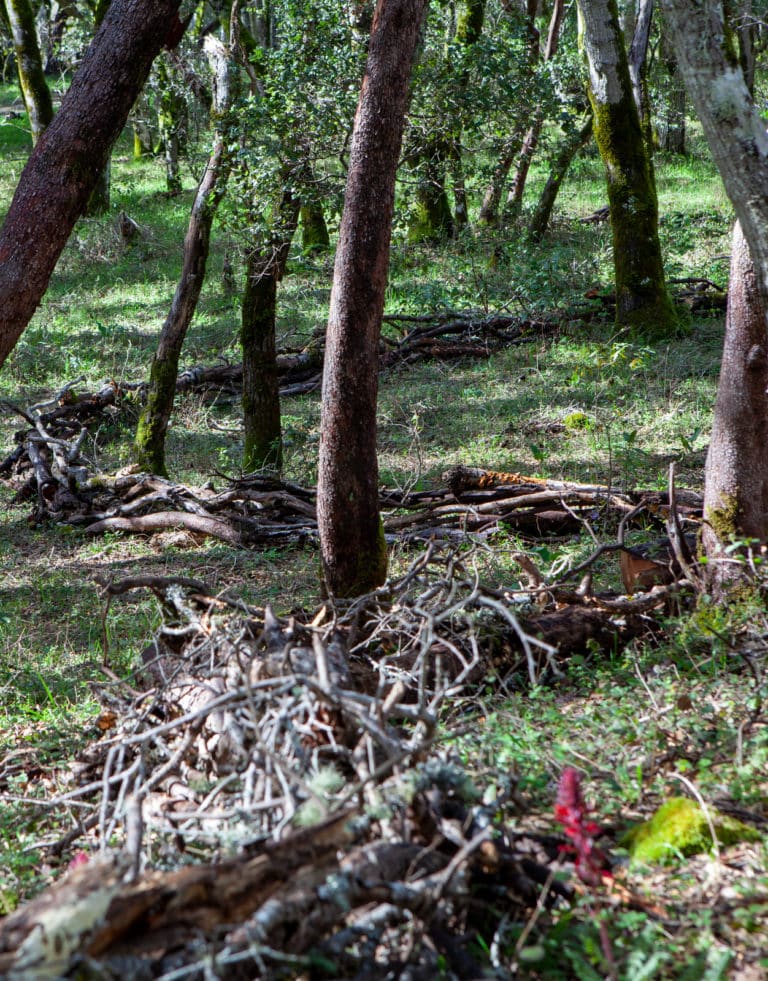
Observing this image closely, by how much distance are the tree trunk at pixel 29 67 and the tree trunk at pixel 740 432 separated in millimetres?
12887

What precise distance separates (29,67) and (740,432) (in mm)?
13873

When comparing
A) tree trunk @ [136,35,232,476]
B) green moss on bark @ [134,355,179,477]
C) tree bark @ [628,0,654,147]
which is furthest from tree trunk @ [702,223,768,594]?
tree bark @ [628,0,654,147]

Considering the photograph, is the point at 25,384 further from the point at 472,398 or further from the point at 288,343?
the point at 472,398

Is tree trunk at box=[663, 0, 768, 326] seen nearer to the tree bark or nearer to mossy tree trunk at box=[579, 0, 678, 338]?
mossy tree trunk at box=[579, 0, 678, 338]

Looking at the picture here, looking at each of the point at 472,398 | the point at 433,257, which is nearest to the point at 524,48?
the point at 472,398

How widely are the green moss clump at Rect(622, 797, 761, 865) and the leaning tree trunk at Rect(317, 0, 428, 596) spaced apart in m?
2.52

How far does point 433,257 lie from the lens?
15914 mm

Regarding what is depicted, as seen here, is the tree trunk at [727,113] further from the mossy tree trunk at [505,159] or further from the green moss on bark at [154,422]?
the mossy tree trunk at [505,159]

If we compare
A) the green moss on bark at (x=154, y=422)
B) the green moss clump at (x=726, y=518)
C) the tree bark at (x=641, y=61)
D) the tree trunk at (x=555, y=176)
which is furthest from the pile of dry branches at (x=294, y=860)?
the tree trunk at (x=555, y=176)

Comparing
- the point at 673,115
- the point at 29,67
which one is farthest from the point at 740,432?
the point at 673,115

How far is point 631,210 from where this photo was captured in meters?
11.2

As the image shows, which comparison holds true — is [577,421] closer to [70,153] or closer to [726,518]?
[726,518]

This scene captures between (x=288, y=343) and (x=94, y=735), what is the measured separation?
8898 millimetres

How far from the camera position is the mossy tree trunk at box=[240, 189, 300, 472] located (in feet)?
28.3
